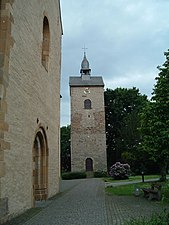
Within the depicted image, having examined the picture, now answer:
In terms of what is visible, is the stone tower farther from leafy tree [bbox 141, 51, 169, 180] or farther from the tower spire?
leafy tree [bbox 141, 51, 169, 180]

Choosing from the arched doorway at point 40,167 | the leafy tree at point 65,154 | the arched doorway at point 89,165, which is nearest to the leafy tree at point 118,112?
the arched doorway at point 89,165

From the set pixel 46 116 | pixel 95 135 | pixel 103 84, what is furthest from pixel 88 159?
pixel 46 116

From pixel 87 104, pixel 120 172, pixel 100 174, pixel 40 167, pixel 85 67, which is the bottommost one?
pixel 100 174

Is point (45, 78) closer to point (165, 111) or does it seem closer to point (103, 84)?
point (165, 111)

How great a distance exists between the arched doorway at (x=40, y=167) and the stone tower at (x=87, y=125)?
32922 millimetres

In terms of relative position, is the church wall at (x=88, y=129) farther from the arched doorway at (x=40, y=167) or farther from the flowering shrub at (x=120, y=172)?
the arched doorway at (x=40, y=167)

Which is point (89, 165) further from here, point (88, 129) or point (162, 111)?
point (162, 111)

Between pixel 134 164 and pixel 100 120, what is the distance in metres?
10.3

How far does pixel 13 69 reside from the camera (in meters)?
9.55

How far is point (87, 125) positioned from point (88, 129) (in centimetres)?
73

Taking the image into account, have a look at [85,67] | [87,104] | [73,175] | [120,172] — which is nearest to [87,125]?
[87,104]

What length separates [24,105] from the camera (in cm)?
1085

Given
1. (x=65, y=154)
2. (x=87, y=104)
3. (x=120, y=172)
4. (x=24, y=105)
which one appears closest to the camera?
(x=24, y=105)

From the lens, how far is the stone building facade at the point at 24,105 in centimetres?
874
